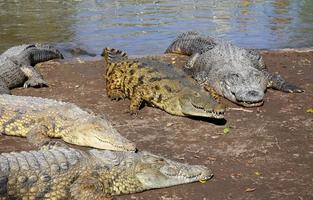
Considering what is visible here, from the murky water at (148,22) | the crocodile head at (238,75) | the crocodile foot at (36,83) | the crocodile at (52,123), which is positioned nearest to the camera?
the crocodile at (52,123)

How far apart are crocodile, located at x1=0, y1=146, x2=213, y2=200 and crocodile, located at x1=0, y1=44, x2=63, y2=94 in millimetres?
3433

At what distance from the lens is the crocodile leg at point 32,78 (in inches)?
318

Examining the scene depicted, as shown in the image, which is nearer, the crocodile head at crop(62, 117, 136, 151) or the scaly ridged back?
the crocodile head at crop(62, 117, 136, 151)

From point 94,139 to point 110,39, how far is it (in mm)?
7668

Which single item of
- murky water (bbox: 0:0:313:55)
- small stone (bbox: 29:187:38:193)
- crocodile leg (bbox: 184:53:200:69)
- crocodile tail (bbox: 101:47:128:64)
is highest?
crocodile tail (bbox: 101:47:128:64)

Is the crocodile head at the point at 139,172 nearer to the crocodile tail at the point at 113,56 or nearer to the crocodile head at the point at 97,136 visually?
the crocodile head at the point at 97,136

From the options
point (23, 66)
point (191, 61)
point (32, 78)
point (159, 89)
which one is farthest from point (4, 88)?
point (191, 61)

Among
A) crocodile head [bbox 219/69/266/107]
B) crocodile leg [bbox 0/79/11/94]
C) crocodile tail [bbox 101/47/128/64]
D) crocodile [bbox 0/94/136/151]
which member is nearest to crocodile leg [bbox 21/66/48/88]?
crocodile leg [bbox 0/79/11/94]

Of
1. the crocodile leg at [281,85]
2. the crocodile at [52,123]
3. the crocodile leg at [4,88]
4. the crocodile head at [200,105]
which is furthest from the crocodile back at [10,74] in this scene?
the crocodile leg at [281,85]

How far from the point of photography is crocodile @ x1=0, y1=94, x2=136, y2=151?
5.44m

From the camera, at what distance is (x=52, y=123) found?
5859 millimetres

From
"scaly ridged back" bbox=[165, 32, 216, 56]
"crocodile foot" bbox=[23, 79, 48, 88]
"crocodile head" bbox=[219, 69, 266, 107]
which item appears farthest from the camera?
"scaly ridged back" bbox=[165, 32, 216, 56]

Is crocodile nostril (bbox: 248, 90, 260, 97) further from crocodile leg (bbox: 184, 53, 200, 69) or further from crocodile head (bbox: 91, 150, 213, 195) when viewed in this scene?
crocodile head (bbox: 91, 150, 213, 195)

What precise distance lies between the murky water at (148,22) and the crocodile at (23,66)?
6.76 ft
